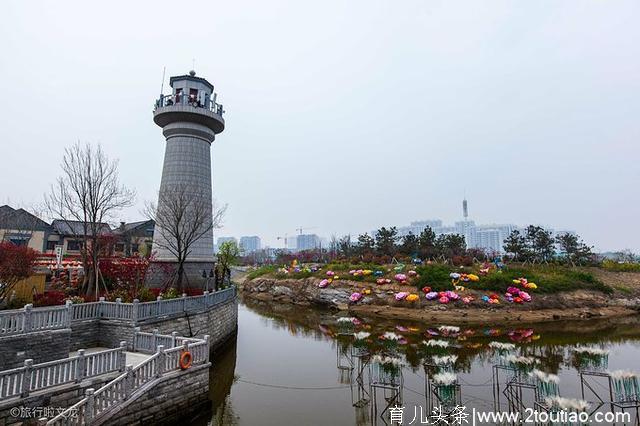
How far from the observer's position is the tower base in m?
19.6

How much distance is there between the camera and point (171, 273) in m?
19.6

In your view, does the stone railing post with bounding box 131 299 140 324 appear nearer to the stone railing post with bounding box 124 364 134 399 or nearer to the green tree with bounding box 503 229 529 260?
the stone railing post with bounding box 124 364 134 399

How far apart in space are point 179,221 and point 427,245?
3528 cm

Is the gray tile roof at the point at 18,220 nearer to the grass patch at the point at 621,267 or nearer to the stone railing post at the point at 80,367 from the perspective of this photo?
the stone railing post at the point at 80,367

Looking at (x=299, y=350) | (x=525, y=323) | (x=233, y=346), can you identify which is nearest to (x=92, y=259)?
(x=233, y=346)

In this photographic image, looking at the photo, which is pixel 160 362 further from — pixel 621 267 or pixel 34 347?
pixel 621 267

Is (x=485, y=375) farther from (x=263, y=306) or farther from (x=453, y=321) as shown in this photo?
(x=263, y=306)

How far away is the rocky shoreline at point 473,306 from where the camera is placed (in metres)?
25.1

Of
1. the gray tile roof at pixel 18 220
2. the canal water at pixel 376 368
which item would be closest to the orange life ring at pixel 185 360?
the canal water at pixel 376 368

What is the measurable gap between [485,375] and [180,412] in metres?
10.7

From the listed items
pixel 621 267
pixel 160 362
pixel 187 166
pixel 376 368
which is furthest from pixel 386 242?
pixel 160 362

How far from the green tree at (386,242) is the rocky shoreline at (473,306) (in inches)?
611

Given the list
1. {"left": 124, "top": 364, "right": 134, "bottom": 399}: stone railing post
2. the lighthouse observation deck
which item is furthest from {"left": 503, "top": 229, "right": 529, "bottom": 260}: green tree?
{"left": 124, "top": 364, "right": 134, "bottom": 399}: stone railing post

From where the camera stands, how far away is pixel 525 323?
23875 mm
